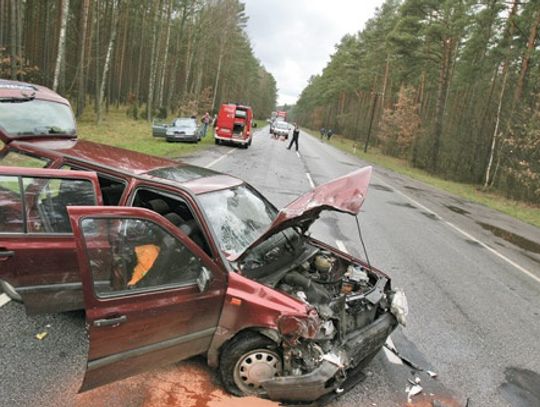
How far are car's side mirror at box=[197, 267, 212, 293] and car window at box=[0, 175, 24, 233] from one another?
5.55 ft

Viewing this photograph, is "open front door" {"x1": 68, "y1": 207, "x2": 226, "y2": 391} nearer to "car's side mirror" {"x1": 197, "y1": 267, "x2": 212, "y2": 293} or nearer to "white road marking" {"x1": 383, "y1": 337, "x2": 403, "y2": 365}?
"car's side mirror" {"x1": 197, "y1": 267, "x2": 212, "y2": 293}

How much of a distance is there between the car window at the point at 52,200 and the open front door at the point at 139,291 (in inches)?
42.3

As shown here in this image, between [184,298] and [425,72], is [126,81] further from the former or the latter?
[184,298]

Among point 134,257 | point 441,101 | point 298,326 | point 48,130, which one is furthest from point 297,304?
point 441,101

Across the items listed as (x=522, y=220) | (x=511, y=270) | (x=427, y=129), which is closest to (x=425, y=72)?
(x=427, y=129)

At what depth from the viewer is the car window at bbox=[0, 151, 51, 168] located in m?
4.27

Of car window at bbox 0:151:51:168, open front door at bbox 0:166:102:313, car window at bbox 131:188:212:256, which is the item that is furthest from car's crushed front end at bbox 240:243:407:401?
car window at bbox 0:151:51:168

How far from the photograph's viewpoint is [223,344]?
3.22 metres

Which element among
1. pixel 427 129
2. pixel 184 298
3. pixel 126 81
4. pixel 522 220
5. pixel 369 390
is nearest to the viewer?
pixel 184 298

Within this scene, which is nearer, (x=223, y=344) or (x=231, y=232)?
(x=223, y=344)

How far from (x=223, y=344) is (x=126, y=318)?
0.83 m

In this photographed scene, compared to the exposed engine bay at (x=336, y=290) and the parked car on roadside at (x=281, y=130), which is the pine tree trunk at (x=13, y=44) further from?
the parked car on roadside at (x=281, y=130)

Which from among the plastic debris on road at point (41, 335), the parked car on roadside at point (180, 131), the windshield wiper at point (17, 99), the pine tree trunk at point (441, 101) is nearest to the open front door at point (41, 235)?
the plastic debris on road at point (41, 335)

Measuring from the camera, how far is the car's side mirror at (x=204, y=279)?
3.04m
